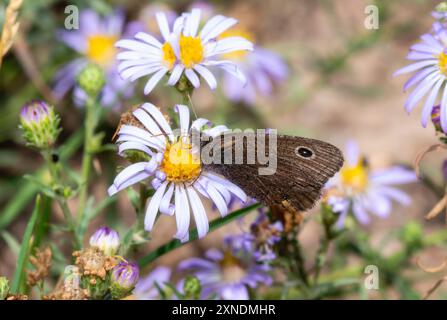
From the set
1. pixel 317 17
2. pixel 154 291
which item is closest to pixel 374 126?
pixel 317 17

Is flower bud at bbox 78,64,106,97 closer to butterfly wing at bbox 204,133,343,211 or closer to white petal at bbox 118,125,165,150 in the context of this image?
white petal at bbox 118,125,165,150

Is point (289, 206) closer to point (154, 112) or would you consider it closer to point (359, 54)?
point (154, 112)

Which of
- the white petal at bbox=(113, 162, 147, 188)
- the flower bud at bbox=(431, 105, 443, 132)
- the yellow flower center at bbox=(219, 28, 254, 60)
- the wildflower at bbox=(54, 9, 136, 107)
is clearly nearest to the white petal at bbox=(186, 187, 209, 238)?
the white petal at bbox=(113, 162, 147, 188)

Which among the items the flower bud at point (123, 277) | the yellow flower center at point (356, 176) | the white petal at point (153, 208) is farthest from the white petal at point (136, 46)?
the yellow flower center at point (356, 176)

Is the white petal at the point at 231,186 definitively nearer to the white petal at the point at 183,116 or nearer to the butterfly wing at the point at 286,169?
the butterfly wing at the point at 286,169

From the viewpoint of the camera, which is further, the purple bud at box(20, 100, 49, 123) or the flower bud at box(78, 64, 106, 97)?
the flower bud at box(78, 64, 106, 97)

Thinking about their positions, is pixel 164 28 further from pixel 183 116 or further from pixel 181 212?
pixel 181 212

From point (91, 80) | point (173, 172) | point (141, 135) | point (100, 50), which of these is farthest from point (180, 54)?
point (100, 50)
